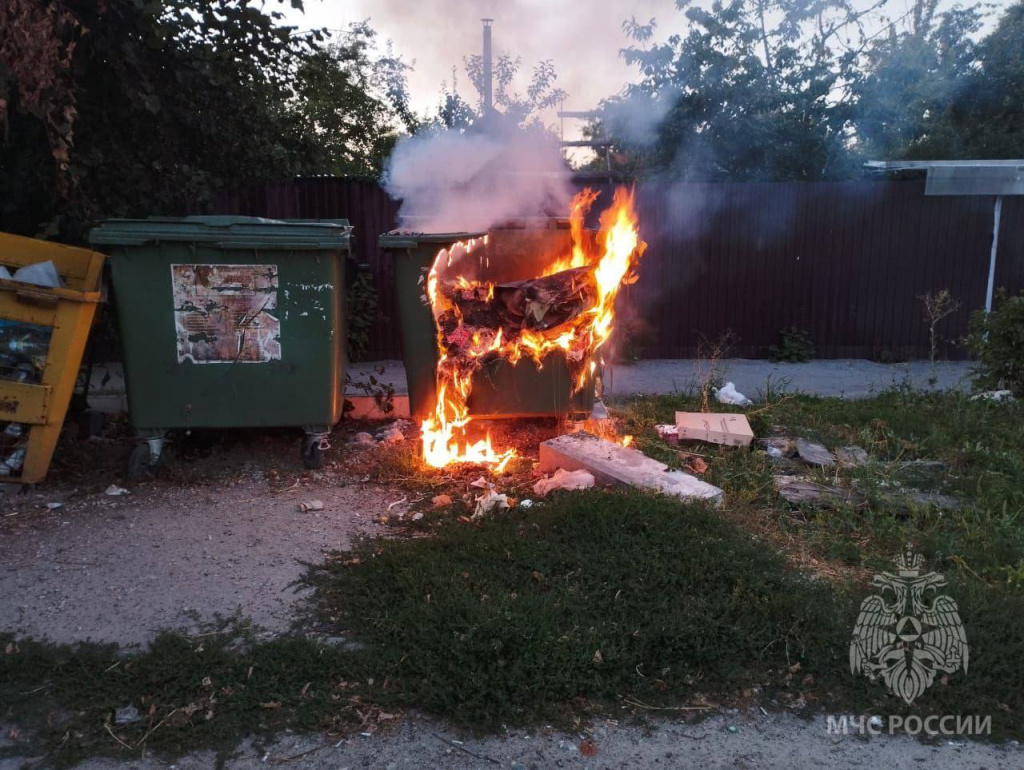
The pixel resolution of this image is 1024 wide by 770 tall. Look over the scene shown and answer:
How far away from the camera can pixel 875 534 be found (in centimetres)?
399

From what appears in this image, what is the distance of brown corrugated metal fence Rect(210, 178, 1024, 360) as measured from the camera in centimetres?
903

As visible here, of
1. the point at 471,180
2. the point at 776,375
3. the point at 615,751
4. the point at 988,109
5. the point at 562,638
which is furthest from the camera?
the point at 988,109

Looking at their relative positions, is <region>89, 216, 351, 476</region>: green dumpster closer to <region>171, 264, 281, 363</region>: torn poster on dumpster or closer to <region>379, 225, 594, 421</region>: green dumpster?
<region>171, 264, 281, 363</region>: torn poster on dumpster

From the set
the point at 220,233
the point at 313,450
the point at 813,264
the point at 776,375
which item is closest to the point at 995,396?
the point at 776,375

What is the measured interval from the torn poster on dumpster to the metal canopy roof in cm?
736

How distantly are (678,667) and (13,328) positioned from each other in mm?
3834

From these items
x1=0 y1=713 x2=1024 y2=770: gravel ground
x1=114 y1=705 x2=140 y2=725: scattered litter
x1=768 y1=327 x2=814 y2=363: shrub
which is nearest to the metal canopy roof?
x1=768 y1=327 x2=814 y2=363: shrub

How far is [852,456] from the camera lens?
5.14 meters

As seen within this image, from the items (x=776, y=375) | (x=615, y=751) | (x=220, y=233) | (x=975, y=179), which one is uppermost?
(x=975, y=179)

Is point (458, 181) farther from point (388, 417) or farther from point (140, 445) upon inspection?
point (140, 445)

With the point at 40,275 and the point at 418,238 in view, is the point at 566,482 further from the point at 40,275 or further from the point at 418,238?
the point at 40,275

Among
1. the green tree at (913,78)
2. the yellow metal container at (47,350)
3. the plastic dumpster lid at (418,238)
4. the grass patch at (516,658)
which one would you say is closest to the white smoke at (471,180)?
the plastic dumpster lid at (418,238)

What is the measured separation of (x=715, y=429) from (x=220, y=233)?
3.35 metres

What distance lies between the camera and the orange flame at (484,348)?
527cm
